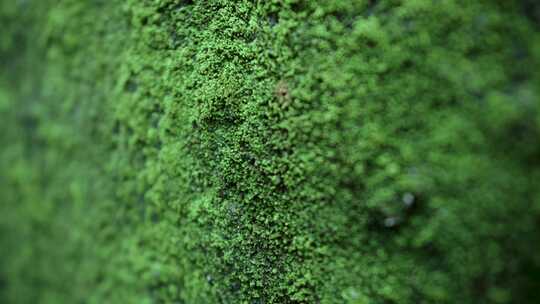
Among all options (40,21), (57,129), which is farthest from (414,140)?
(40,21)

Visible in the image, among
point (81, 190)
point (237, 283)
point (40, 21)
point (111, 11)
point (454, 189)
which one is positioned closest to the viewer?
point (454, 189)

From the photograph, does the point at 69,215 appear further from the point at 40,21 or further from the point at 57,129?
the point at 40,21

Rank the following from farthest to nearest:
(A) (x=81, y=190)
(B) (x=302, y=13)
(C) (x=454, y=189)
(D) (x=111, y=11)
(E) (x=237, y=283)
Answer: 1. (A) (x=81, y=190)
2. (D) (x=111, y=11)
3. (E) (x=237, y=283)
4. (B) (x=302, y=13)
5. (C) (x=454, y=189)

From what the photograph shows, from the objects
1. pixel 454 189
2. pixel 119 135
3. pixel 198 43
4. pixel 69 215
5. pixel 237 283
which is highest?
pixel 198 43

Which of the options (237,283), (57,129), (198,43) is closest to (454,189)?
(237,283)

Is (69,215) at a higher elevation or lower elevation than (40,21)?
lower

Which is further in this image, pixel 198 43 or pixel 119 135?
pixel 119 135
